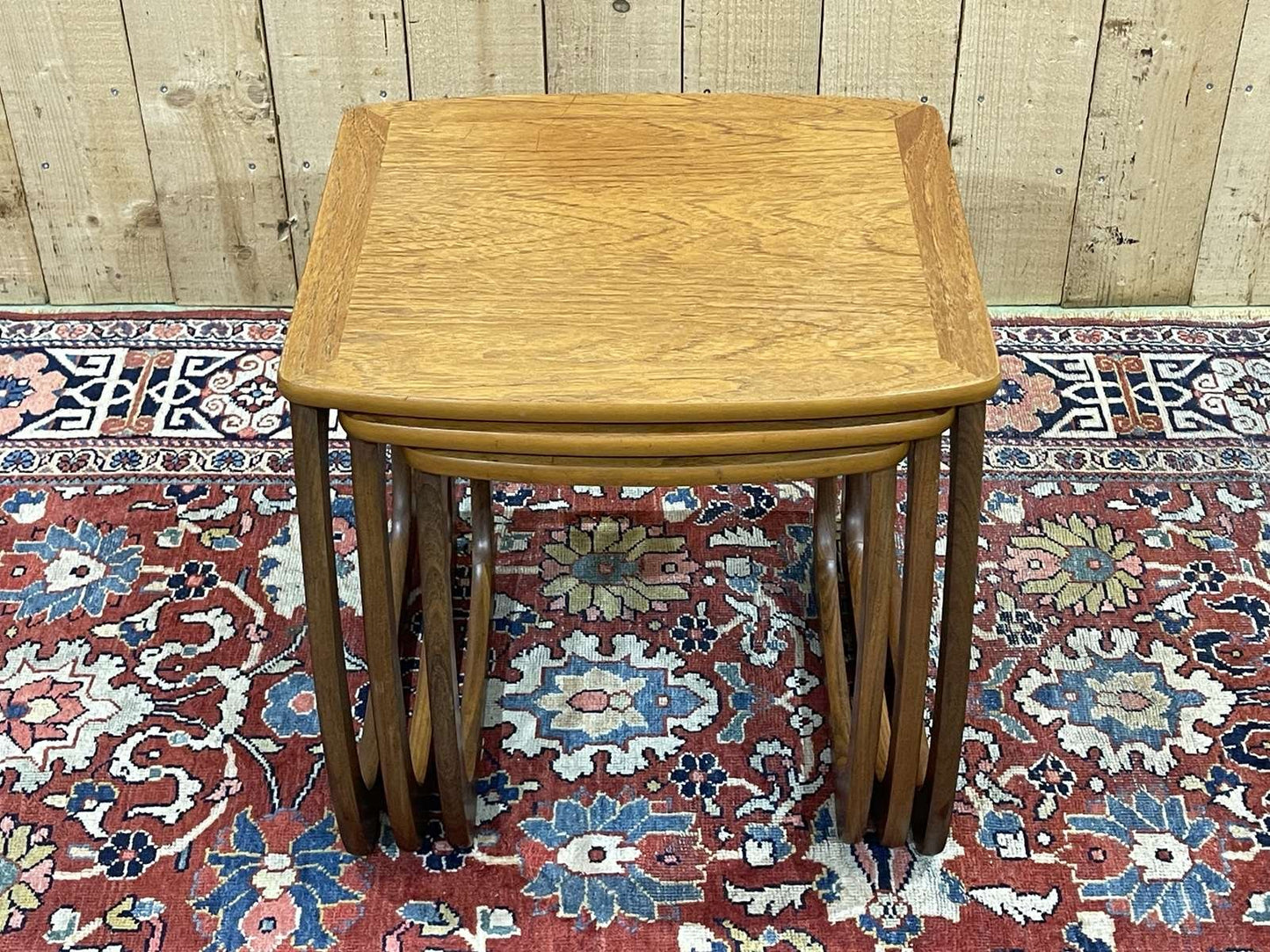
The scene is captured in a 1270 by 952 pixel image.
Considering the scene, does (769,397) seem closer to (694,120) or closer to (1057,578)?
(694,120)

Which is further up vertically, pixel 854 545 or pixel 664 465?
pixel 664 465

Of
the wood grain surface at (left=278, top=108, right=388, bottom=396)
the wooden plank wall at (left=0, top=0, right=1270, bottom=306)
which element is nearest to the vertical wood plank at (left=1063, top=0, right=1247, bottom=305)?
the wooden plank wall at (left=0, top=0, right=1270, bottom=306)

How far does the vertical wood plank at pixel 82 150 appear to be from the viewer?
195 centimetres

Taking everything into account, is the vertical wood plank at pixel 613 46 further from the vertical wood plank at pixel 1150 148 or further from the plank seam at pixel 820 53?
the vertical wood plank at pixel 1150 148

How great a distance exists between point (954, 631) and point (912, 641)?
4cm

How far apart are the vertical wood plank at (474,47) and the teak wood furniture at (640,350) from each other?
498mm

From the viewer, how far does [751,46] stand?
1.95 m

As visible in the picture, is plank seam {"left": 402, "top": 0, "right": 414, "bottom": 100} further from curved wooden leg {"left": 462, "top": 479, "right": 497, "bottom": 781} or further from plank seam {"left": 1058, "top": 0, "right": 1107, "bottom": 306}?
plank seam {"left": 1058, "top": 0, "right": 1107, "bottom": 306}

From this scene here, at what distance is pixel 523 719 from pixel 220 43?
3.18 ft

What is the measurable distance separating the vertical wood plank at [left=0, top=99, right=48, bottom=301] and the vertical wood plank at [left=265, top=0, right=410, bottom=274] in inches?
14.4

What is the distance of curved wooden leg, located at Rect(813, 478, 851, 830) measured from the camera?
145 cm

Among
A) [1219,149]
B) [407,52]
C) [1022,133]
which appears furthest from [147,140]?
[1219,149]

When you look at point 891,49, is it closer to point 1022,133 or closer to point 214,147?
point 1022,133

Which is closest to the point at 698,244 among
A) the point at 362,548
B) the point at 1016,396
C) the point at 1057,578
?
the point at 362,548
